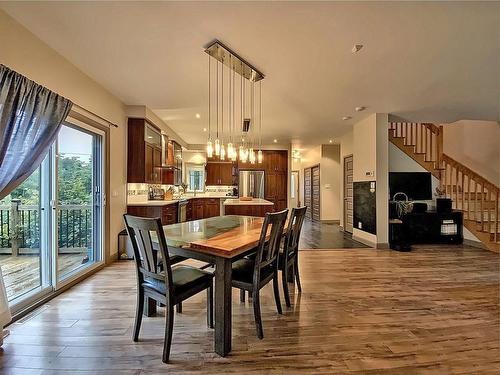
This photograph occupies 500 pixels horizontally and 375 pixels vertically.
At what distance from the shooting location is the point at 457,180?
231 inches

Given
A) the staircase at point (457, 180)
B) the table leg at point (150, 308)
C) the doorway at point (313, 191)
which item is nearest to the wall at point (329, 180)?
the doorway at point (313, 191)

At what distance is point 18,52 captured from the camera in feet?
7.91

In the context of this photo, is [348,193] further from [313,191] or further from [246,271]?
[246,271]

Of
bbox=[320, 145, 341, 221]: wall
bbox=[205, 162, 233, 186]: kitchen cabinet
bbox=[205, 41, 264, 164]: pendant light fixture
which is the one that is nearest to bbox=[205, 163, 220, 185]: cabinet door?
bbox=[205, 162, 233, 186]: kitchen cabinet

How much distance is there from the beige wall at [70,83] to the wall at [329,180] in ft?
21.2

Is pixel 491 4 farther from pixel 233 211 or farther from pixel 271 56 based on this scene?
pixel 233 211

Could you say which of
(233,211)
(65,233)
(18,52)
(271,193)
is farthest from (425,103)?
(65,233)

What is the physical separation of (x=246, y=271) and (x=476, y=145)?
22.2ft

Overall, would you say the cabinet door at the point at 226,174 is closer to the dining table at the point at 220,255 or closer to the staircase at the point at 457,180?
the staircase at the point at 457,180

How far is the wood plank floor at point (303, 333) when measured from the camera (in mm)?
1814

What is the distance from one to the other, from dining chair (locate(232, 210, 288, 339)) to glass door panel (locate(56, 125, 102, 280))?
233 cm

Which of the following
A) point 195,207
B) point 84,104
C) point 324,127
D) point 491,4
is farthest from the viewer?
point 195,207

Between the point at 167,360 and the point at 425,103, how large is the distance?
5344mm

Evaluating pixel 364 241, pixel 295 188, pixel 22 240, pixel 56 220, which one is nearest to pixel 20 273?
pixel 22 240
